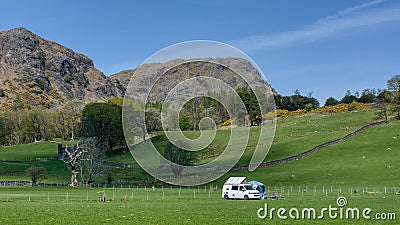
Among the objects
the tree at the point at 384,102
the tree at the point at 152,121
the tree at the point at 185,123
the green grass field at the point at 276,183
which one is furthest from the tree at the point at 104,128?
the tree at the point at 384,102

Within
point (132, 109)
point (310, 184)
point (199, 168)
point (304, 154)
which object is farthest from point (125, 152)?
point (310, 184)

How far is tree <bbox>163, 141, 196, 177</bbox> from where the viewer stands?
8269cm

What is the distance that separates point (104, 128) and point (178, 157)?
1646 inches

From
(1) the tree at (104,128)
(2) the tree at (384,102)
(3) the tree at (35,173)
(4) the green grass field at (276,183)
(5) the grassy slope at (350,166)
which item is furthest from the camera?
(2) the tree at (384,102)

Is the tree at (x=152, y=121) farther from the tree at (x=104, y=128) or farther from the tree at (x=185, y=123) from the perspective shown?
the tree at (x=185, y=123)

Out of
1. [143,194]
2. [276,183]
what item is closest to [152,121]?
[276,183]

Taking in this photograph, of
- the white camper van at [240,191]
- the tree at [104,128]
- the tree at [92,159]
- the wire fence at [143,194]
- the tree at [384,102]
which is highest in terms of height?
the tree at [384,102]

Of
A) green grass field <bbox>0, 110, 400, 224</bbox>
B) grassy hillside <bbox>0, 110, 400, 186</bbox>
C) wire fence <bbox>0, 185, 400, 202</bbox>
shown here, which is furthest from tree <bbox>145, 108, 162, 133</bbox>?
wire fence <bbox>0, 185, 400, 202</bbox>

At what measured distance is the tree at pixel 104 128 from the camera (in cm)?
11925

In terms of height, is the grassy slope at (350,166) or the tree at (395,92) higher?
the tree at (395,92)

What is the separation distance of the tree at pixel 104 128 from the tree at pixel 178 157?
35.4m

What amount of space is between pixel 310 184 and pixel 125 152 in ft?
197

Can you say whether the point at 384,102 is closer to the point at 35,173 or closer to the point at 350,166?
the point at 350,166

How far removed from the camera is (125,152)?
399 ft
